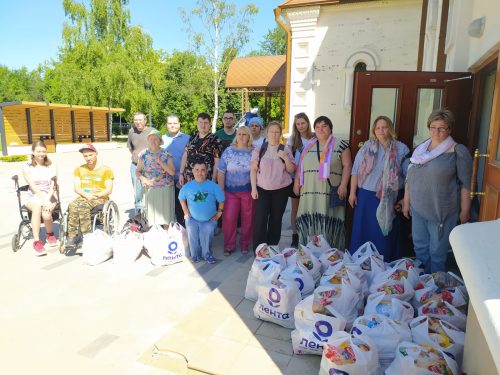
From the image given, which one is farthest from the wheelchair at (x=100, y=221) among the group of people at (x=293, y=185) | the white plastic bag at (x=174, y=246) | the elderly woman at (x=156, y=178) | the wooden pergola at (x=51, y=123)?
the wooden pergola at (x=51, y=123)

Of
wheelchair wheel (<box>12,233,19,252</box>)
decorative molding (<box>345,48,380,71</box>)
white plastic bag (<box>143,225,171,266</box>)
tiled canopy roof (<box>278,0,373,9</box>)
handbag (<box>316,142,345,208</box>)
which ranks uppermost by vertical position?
tiled canopy roof (<box>278,0,373,9</box>)

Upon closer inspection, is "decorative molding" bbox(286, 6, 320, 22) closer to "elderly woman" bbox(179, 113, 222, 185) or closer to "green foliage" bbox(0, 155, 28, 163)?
"elderly woman" bbox(179, 113, 222, 185)

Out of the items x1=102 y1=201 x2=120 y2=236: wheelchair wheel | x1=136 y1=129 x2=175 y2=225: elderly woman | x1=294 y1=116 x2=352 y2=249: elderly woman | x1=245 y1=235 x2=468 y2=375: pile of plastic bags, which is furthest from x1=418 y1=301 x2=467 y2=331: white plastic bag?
x1=102 y1=201 x2=120 y2=236: wheelchair wheel

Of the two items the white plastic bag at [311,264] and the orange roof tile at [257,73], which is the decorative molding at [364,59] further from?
the orange roof tile at [257,73]

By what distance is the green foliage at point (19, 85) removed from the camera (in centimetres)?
Answer: 5069

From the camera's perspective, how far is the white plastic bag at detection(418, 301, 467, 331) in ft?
8.00

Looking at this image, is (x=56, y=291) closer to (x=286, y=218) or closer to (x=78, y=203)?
(x=78, y=203)

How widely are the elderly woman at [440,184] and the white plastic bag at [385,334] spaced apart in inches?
48.8

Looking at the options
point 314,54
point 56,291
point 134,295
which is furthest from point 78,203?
point 314,54

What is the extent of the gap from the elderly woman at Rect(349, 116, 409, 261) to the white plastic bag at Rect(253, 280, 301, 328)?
4.54 ft

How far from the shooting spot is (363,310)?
2.88 m

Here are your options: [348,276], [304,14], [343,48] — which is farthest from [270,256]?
[304,14]

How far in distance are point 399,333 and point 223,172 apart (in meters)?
2.82

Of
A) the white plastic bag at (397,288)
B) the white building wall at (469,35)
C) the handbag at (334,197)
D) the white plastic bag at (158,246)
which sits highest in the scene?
the white building wall at (469,35)
